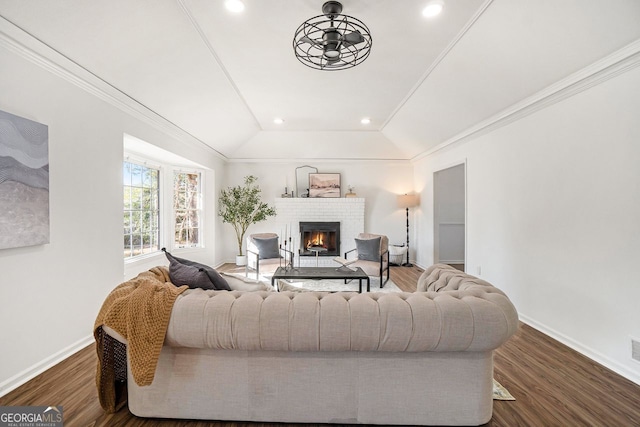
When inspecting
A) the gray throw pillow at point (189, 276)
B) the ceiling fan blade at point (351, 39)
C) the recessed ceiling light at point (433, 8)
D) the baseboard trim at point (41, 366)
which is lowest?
the baseboard trim at point (41, 366)

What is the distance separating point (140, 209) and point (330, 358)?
4291 mm

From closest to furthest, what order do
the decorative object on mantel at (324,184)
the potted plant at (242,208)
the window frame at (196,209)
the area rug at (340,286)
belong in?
the area rug at (340,286) → the window frame at (196,209) → the potted plant at (242,208) → the decorative object on mantel at (324,184)

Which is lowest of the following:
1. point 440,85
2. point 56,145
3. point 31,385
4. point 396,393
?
point 31,385

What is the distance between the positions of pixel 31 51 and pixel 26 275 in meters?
1.62

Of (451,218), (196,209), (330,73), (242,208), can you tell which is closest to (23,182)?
(330,73)

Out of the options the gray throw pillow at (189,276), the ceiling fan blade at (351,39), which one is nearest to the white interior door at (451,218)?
the ceiling fan blade at (351,39)

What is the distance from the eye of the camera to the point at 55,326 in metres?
2.38

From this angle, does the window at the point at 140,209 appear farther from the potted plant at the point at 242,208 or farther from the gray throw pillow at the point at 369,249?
the gray throw pillow at the point at 369,249

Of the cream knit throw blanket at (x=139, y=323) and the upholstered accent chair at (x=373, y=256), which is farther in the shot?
the upholstered accent chair at (x=373, y=256)

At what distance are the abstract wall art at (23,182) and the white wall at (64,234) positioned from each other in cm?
9

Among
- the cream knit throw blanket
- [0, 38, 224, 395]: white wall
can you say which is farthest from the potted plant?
the cream knit throw blanket

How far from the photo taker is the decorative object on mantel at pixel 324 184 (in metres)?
6.86

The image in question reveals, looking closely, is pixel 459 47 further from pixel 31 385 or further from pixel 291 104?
pixel 31 385

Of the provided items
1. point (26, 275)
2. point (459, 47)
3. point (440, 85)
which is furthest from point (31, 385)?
point (440, 85)
